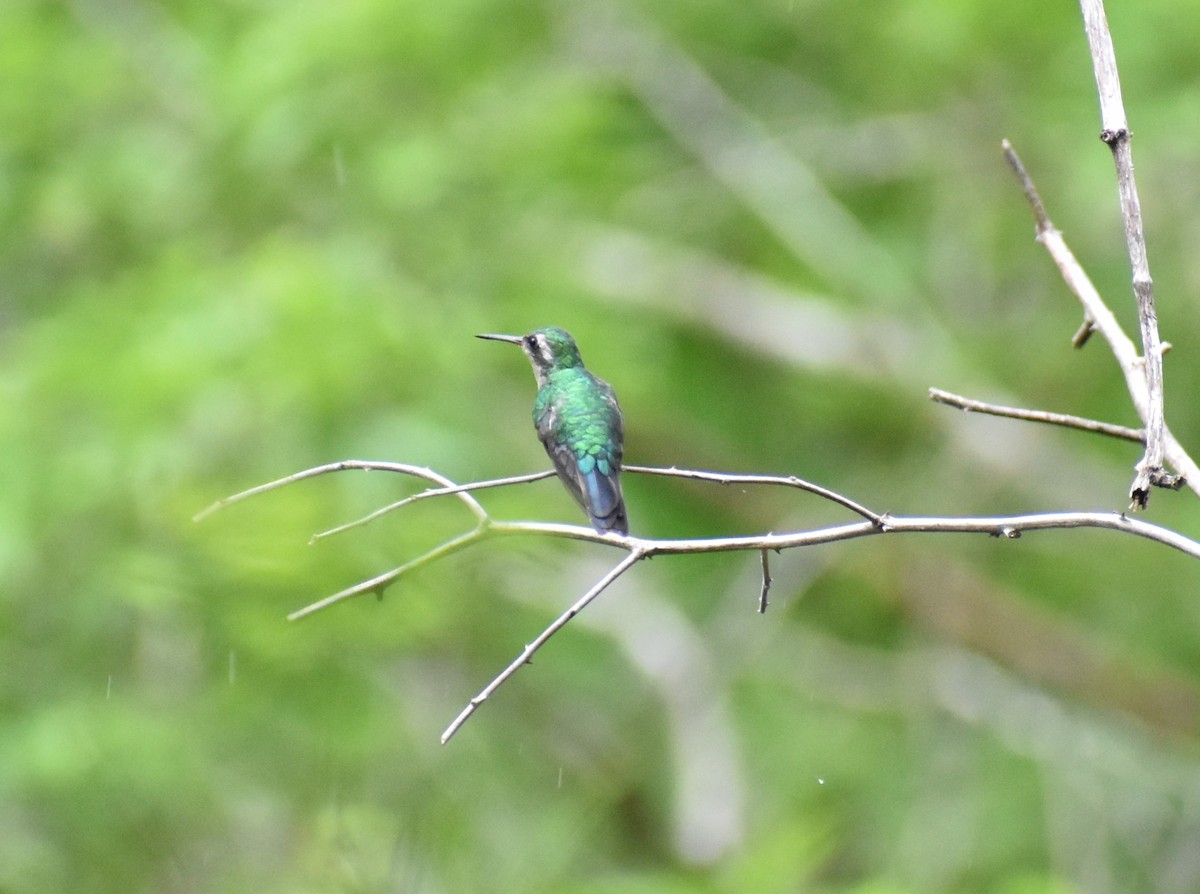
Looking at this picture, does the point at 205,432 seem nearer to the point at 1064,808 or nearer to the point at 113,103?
the point at 113,103

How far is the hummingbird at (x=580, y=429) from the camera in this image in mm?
2688

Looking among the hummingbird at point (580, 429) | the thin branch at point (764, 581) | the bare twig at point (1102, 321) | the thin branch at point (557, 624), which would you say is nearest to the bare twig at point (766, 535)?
the thin branch at point (557, 624)

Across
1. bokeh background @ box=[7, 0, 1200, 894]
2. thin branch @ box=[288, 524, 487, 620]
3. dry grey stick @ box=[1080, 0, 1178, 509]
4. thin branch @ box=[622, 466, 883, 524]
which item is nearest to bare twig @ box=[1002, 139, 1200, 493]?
dry grey stick @ box=[1080, 0, 1178, 509]

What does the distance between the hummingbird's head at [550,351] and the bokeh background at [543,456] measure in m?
0.47

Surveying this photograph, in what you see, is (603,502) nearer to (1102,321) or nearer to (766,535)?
(766,535)

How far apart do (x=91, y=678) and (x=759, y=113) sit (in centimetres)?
664

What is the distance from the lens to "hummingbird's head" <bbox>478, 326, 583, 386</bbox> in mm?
3512

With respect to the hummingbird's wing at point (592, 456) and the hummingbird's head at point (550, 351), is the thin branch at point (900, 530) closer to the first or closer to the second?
the hummingbird's wing at point (592, 456)

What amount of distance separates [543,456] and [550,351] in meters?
4.66

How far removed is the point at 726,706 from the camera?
30.5ft

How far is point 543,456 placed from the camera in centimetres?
821

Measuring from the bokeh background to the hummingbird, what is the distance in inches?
18.5

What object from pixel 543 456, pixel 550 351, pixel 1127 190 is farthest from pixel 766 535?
pixel 543 456

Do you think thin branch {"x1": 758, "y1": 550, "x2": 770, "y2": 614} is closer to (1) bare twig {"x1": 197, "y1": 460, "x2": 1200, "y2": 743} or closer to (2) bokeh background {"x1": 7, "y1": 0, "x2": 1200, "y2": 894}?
(1) bare twig {"x1": 197, "y1": 460, "x2": 1200, "y2": 743}
